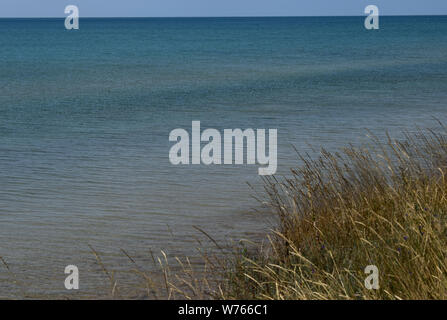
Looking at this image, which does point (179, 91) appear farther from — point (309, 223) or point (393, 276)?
point (393, 276)

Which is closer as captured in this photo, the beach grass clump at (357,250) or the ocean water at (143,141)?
the beach grass clump at (357,250)

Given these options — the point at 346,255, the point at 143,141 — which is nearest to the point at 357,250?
the point at 346,255

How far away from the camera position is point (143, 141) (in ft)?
49.4

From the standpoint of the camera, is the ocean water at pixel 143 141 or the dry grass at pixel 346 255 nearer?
the dry grass at pixel 346 255

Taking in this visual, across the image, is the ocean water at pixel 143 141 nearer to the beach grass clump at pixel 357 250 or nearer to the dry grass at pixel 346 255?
the dry grass at pixel 346 255

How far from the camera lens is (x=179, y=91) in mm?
27328

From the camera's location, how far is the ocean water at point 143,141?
306 inches

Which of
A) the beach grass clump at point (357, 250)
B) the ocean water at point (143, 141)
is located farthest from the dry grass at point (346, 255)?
the ocean water at point (143, 141)

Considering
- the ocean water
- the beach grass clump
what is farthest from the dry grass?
the ocean water

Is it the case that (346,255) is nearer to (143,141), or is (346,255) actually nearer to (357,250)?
(357,250)

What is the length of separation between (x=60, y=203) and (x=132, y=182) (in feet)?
5.06

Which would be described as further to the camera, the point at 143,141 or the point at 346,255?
the point at 143,141

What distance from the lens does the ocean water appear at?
7.77 meters

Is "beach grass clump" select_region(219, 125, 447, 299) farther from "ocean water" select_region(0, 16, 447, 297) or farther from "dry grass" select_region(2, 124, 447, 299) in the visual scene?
"ocean water" select_region(0, 16, 447, 297)
